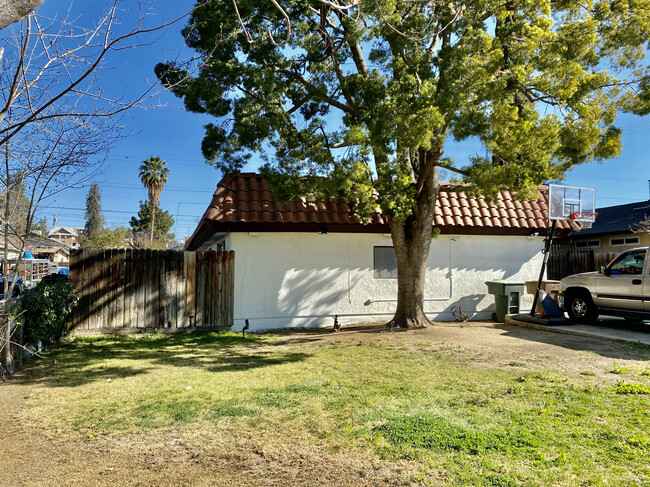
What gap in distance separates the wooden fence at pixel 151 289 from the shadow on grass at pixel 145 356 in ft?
1.60

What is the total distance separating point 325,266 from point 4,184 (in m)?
8.03

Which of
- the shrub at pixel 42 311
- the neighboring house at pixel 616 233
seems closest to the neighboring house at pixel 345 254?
the shrub at pixel 42 311

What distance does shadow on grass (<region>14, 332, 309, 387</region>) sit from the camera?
23.8 ft

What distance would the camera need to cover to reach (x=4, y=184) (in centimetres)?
701

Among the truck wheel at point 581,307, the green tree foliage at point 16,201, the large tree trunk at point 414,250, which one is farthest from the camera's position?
the truck wheel at point 581,307

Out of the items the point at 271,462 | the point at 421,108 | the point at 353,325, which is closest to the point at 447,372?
the point at 271,462

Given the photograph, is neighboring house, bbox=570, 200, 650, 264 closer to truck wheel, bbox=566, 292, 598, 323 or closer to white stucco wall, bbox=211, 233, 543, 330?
white stucco wall, bbox=211, 233, 543, 330

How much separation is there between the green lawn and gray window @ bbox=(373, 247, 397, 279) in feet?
15.3

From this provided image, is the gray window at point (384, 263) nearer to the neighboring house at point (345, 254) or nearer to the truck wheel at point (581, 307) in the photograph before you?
the neighboring house at point (345, 254)

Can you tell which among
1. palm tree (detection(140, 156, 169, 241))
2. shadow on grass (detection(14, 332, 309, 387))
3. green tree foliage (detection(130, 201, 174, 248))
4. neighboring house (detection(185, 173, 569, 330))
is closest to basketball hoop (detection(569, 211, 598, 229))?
neighboring house (detection(185, 173, 569, 330))

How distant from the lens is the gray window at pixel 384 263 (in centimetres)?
1346

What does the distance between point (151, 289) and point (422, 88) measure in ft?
27.3

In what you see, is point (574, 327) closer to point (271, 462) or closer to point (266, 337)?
point (266, 337)

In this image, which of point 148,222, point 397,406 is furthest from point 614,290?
point 148,222
